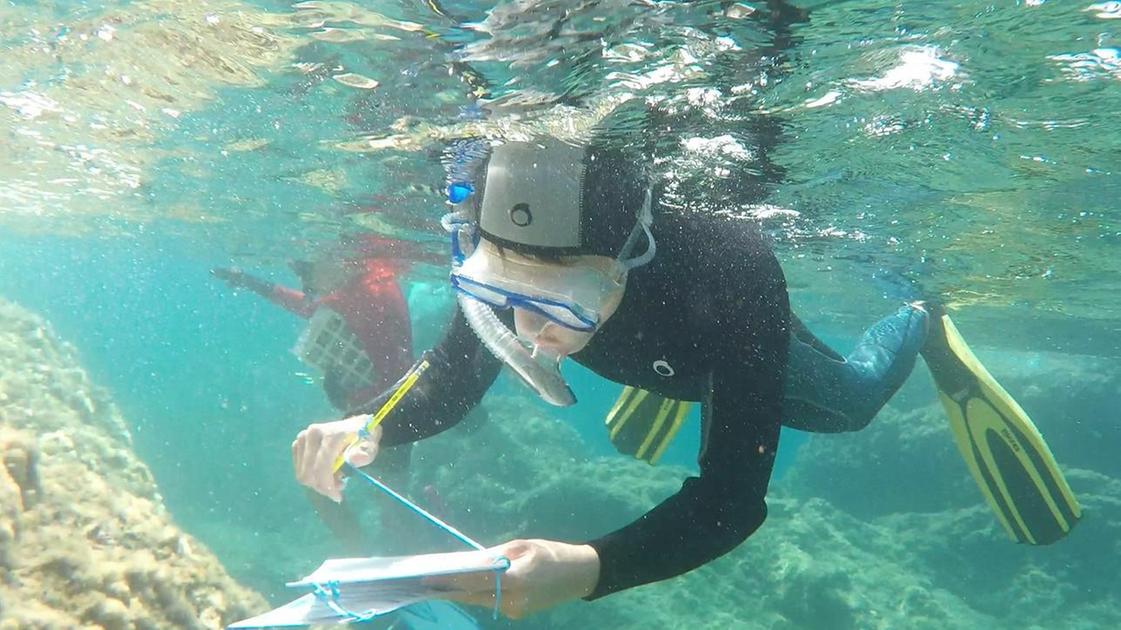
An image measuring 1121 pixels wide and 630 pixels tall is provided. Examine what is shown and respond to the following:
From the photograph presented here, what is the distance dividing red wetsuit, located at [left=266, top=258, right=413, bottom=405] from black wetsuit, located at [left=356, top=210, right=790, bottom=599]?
7839 millimetres

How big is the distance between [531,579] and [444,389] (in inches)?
88.3

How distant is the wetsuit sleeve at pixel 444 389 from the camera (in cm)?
414

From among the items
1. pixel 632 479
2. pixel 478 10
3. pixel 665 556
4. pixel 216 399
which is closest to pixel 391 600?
pixel 665 556

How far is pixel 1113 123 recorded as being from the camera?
6.32 meters

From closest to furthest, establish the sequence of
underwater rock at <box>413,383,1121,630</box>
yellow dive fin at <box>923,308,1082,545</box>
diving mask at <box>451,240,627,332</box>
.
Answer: diving mask at <box>451,240,627,332</box> < yellow dive fin at <box>923,308,1082,545</box> < underwater rock at <box>413,383,1121,630</box>

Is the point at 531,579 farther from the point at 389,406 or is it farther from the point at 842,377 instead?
the point at 842,377

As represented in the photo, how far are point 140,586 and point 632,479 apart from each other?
1262cm

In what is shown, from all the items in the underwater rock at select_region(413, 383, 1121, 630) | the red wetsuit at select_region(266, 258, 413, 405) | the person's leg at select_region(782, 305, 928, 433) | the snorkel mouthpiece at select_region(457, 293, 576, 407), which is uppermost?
the snorkel mouthpiece at select_region(457, 293, 576, 407)

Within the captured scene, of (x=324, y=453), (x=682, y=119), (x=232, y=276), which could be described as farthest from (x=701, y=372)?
(x=232, y=276)

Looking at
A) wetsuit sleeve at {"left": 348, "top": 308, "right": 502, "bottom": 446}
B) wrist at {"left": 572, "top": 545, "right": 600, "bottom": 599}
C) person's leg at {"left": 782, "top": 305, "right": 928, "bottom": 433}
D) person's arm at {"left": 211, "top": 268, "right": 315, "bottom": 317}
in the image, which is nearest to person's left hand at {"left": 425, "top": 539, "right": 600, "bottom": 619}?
wrist at {"left": 572, "top": 545, "right": 600, "bottom": 599}

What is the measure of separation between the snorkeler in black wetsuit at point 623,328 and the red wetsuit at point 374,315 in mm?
8112

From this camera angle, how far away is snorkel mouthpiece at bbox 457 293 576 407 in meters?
3.23

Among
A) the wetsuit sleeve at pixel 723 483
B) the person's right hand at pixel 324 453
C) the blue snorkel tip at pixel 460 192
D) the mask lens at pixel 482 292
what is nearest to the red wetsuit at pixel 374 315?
the person's right hand at pixel 324 453

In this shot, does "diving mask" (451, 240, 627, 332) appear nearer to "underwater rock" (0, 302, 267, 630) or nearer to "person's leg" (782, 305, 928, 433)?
"person's leg" (782, 305, 928, 433)
